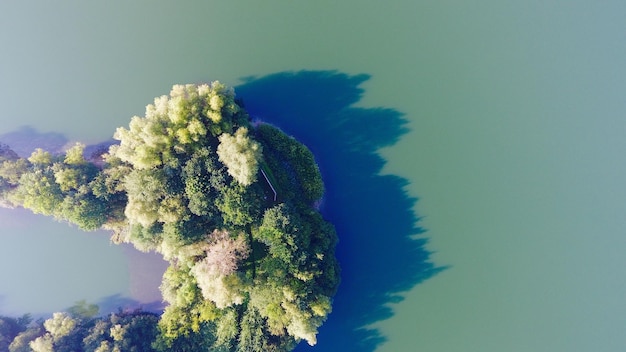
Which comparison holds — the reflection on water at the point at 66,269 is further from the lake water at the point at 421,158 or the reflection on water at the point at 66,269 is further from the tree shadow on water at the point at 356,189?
the tree shadow on water at the point at 356,189

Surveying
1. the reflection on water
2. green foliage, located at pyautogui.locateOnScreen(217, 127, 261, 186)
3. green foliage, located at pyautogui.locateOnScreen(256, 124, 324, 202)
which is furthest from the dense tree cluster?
green foliage, located at pyautogui.locateOnScreen(256, 124, 324, 202)

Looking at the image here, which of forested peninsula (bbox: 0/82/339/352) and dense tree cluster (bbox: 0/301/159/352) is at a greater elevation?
forested peninsula (bbox: 0/82/339/352)

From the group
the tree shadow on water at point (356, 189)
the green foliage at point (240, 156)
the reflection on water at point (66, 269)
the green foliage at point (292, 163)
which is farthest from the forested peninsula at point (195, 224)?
the tree shadow on water at point (356, 189)

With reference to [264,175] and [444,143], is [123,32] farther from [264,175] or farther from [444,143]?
[444,143]

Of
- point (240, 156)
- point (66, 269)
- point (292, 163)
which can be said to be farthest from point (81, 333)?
point (292, 163)

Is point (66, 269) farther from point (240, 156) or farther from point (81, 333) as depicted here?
point (240, 156)

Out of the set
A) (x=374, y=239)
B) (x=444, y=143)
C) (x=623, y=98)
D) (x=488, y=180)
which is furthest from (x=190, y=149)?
(x=623, y=98)

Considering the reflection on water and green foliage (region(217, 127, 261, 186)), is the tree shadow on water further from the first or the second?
the reflection on water

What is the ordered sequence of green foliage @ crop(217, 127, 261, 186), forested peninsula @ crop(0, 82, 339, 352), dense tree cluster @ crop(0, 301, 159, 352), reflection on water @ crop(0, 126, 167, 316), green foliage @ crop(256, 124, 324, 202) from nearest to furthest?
1. green foliage @ crop(217, 127, 261, 186)
2. forested peninsula @ crop(0, 82, 339, 352)
3. dense tree cluster @ crop(0, 301, 159, 352)
4. green foliage @ crop(256, 124, 324, 202)
5. reflection on water @ crop(0, 126, 167, 316)
